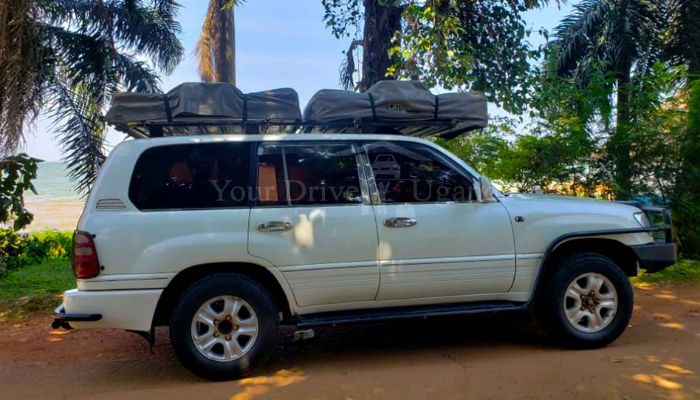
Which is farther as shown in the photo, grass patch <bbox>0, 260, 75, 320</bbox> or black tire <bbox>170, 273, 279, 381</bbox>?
grass patch <bbox>0, 260, 75, 320</bbox>

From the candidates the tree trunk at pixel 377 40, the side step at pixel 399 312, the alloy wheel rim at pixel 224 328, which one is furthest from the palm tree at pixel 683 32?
the alloy wheel rim at pixel 224 328

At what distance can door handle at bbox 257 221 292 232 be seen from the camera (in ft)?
14.8

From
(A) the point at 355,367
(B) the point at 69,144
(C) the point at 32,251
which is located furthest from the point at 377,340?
(C) the point at 32,251

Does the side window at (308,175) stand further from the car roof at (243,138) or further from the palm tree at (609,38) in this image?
the palm tree at (609,38)

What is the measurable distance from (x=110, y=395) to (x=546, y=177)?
699 centimetres

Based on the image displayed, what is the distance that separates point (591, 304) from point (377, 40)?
700 cm

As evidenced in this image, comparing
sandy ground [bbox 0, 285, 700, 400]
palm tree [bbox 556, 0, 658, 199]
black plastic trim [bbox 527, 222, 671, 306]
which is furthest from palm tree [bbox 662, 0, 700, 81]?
black plastic trim [bbox 527, 222, 671, 306]

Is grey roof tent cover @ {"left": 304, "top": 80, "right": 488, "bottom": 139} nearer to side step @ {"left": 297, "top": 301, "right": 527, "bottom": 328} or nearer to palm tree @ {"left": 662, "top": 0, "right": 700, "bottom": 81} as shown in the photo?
side step @ {"left": 297, "top": 301, "right": 527, "bottom": 328}

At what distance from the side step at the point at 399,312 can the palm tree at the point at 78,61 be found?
7.39 metres

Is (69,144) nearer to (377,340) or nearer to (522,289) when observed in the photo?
(377,340)

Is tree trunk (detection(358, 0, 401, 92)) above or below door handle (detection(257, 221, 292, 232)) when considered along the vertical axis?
above

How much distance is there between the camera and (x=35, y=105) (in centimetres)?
1080

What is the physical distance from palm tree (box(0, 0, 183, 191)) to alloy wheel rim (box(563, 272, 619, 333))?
8.54m

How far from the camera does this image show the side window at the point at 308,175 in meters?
4.71
